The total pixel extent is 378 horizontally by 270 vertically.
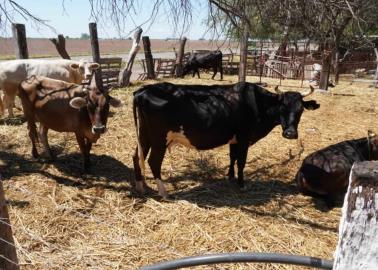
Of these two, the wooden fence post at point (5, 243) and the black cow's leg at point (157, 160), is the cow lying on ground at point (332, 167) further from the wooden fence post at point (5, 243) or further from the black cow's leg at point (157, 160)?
the wooden fence post at point (5, 243)

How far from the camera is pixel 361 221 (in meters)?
0.89

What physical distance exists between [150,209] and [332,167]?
2.44m

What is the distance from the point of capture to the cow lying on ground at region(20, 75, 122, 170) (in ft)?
18.0

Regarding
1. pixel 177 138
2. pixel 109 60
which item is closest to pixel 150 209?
pixel 177 138

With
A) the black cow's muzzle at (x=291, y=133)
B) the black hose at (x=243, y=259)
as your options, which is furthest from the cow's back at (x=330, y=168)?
the black hose at (x=243, y=259)

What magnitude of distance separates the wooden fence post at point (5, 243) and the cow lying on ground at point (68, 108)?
3.09 meters

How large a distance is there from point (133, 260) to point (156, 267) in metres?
2.61

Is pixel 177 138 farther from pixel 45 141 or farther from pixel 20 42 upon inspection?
pixel 20 42

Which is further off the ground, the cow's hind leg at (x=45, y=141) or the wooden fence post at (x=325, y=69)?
the wooden fence post at (x=325, y=69)

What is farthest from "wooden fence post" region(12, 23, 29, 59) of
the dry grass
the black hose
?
the black hose

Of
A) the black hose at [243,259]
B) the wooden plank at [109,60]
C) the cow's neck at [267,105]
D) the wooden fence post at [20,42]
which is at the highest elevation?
the wooden fence post at [20,42]

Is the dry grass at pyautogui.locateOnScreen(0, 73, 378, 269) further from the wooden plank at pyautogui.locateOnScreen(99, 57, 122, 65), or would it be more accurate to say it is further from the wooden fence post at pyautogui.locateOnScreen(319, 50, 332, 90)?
the wooden plank at pyautogui.locateOnScreen(99, 57, 122, 65)

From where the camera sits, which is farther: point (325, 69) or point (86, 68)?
point (325, 69)

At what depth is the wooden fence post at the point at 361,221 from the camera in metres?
0.88
